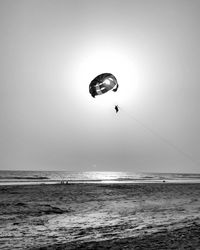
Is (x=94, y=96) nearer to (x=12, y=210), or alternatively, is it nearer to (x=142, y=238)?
(x=12, y=210)

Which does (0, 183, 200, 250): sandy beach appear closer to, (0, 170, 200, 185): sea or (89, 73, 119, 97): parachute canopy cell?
(89, 73, 119, 97): parachute canopy cell

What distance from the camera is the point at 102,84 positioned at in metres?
28.3

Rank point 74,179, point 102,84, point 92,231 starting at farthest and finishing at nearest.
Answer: point 74,179 < point 102,84 < point 92,231

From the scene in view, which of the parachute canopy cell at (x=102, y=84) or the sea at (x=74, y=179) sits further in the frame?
the sea at (x=74, y=179)

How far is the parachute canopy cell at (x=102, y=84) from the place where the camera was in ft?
92.9

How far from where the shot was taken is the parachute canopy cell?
2831 cm

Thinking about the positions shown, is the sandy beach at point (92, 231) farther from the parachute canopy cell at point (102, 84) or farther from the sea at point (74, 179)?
the sea at point (74, 179)

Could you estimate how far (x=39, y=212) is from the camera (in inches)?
575

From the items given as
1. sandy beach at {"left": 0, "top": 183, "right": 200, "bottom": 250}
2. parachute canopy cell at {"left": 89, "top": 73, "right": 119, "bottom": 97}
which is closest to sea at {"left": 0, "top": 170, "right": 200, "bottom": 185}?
parachute canopy cell at {"left": 89, "top": 73, "right": 119, "bottom": 97}

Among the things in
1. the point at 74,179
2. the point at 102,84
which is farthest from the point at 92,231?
the point at 74,179

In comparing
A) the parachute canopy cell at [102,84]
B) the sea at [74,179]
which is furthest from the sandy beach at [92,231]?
the sea at [74,179]

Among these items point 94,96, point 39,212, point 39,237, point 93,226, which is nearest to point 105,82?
point 94,96

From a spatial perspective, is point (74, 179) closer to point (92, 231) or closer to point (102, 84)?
point (102, 84)

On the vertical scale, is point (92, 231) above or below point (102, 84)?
below
